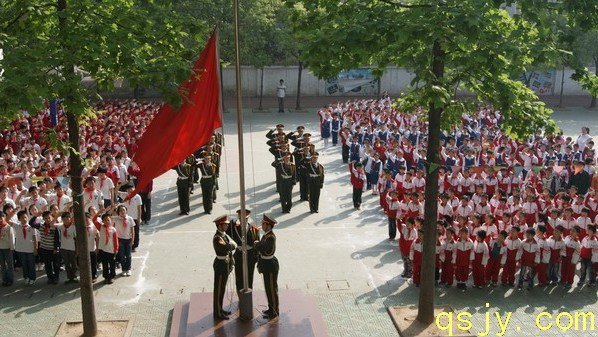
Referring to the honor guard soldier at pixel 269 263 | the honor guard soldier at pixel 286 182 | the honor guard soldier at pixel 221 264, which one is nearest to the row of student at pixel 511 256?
the honor guard soldier at pixel 269 263

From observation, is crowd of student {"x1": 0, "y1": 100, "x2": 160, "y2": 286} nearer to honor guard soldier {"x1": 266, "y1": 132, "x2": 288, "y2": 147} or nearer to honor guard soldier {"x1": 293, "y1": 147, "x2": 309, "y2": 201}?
honor guard soldier {"x1": 266, "y1": 132, "x2": 288, "y2": 147}

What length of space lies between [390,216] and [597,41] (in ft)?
82.6

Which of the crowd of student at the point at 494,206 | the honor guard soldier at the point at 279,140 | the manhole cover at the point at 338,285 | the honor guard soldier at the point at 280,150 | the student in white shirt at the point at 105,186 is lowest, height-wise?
the manhole cover at the point at 338,285

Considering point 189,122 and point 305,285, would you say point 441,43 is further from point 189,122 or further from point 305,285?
point 305,285

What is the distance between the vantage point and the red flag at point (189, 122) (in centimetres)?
965

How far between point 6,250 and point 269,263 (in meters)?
5.30

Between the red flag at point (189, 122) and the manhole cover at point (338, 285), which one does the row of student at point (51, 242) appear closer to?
the red flag at point (189, 122)

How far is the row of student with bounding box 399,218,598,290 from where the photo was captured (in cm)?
1268

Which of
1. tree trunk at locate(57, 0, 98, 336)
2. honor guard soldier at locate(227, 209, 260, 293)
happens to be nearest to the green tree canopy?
honor guard soldier at locate(227, 209, 260, 293)

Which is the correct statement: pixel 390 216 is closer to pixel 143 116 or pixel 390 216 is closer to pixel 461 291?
pixel 461 291

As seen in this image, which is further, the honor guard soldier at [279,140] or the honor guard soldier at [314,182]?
the honor guard soldier at [279,140]

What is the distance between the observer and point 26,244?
12758 millimetres

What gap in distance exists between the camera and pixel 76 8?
29.3 ft

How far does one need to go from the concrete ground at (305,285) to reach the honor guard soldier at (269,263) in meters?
0.44
